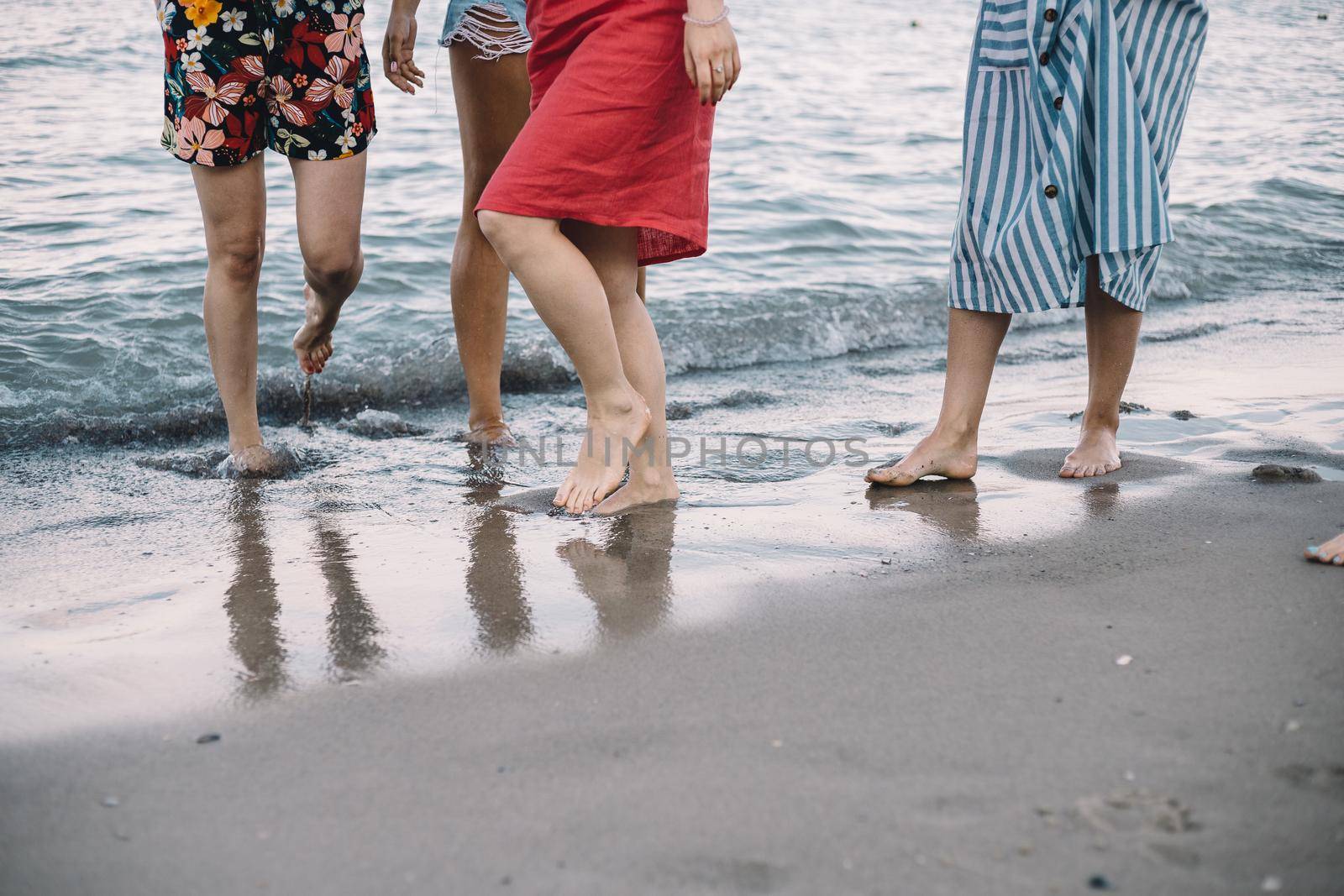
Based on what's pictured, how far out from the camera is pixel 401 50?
120 inches

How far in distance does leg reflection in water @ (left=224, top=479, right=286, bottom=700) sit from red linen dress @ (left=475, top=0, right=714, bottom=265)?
851 millimetres

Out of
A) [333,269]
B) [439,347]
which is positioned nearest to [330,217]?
[333,269]

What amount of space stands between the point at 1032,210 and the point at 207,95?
191 cm

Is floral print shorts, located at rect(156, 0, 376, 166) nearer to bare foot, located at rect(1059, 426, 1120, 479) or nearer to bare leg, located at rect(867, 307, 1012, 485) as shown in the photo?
bare leg, located at rect(867, 307, 1012, 485)

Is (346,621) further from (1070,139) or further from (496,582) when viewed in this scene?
(1070,139)

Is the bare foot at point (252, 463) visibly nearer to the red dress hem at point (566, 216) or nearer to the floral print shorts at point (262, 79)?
the floral print shorts at point (262, 79)

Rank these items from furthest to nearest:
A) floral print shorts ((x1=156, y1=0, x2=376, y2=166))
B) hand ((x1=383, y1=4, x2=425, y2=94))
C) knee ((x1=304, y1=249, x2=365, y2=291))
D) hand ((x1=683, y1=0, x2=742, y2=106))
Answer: hand ((x1=383, y1=4, x2=425, y2=94)) → knee ((x1=304, y1=249, x2=365, y2=291)) → floral print shorts ((x1=156, y1=0, x2=376, y2=166)) → hand ((x1=683, y1=0, x2=742, y2=106))

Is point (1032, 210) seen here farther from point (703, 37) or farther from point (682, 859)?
point (682, 859)

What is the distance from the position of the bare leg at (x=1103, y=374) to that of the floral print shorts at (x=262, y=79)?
6.07 ft

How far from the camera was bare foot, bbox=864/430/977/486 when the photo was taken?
2652 millimetres

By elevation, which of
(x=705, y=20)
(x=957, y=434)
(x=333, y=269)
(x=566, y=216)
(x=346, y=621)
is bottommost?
(x=346, y=621)

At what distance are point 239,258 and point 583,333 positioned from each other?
1.04 metres

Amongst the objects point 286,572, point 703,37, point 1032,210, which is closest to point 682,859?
point 286,572

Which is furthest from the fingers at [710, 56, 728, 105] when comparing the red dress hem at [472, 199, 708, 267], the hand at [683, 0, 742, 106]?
the red dress hem at [472, 199, 708, 267]
